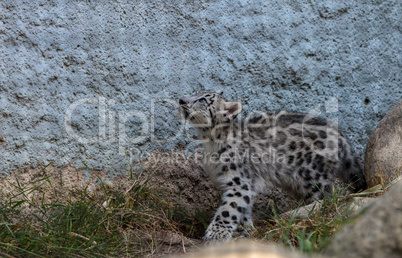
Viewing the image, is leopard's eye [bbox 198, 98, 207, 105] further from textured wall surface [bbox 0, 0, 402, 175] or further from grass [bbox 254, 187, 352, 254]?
grass [bbox 254, 187, 352, 254]

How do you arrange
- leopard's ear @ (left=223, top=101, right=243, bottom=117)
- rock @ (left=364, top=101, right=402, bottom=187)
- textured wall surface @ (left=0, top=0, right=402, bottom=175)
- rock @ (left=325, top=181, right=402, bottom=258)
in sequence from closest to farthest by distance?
rock @ (left=325, top=181, right=402, bottom=258) → rock @ (left=364, top=101, right=402, bottom=187) → textured wall surface @ (left=0, top=0, right=402, bottom=175) → leopard's ear @ (left=223, top=101, right=243, bottom=117)

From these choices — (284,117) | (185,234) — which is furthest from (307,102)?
(185,234)

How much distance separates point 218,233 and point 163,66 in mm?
2260

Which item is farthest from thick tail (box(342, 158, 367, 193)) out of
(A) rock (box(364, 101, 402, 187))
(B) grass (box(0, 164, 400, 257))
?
(B) grass (box(0, 164, 400, 257))

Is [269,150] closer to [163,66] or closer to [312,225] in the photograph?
[163,66]

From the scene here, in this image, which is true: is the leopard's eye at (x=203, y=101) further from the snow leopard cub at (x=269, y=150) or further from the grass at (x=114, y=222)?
the grass at (x=114, y=222)

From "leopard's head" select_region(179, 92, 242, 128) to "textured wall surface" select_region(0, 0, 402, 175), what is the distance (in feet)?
1.05

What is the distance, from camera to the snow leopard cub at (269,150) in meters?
5.41

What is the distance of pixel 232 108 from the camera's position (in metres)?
5.58

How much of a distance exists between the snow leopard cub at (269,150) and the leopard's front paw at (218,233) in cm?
59

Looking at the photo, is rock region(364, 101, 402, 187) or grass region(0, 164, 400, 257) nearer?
grass region(0, 164, 400, 257)

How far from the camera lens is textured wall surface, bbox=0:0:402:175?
5.18 m

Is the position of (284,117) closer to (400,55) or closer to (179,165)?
(179,165)

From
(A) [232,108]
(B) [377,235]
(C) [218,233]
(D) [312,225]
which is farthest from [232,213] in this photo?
(B) [377,235]
